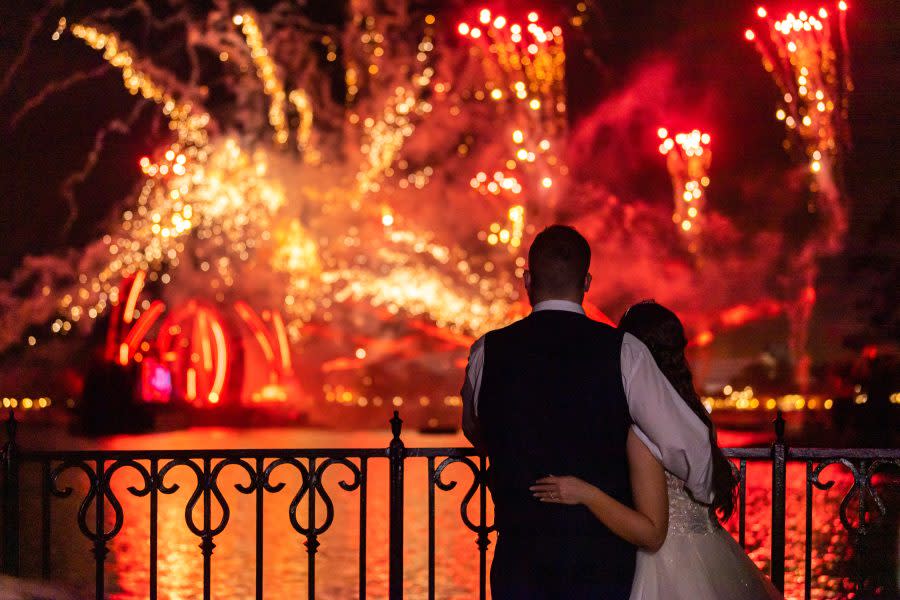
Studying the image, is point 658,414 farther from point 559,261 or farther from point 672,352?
point 672,352

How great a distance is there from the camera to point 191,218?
4081 cm

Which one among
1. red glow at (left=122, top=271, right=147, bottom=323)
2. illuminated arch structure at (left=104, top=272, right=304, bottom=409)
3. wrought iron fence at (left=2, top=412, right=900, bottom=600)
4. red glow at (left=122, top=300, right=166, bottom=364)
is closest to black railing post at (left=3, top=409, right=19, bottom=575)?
wrought iron fence at (left=2, top=412, right=900, bottom=600)

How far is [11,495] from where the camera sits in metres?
6.45

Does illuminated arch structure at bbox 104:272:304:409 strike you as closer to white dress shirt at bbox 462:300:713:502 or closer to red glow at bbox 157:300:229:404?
red glow at bbox 157:300:229:404

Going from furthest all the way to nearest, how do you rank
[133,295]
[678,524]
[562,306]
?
[133,295], [678,524], [562,306]

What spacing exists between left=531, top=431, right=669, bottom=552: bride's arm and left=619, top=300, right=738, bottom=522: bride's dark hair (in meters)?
0.62

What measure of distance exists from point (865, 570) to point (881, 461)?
5.85m

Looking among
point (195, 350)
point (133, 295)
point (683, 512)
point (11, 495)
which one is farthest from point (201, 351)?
point (683, 512)

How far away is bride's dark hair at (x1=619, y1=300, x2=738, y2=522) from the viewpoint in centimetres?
431

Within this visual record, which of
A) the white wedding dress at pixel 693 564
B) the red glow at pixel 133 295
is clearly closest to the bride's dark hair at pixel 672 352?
the white wedding dress at pixel 693 564

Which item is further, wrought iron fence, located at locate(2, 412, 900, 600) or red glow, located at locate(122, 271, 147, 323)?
red glow, located at locate(122, 271, 147, 323)

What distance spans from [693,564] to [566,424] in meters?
1.14

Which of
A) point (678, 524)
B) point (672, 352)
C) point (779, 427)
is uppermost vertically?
point (672, 352)

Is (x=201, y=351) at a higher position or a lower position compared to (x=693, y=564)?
lower
